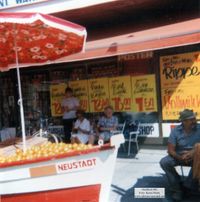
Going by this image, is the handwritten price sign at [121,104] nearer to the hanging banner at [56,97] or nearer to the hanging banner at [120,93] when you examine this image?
the hanging banner at [120,93]

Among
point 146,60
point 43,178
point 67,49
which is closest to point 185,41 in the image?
point 67,49

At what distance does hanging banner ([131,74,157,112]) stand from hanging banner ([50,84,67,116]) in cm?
231

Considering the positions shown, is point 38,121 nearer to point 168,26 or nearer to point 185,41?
point 168,26

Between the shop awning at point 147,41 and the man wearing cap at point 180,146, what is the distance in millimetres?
2007

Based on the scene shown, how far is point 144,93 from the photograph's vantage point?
35.4 ft

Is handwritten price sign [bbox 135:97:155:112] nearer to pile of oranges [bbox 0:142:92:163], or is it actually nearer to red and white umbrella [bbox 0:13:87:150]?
red and white umbrella [bbox 0:13:87:150]

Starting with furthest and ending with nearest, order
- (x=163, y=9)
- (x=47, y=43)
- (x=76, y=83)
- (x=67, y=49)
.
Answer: (x=76, y=83) < (x=163, y=9) < (x=67, y=49) < (x=47, y=43)

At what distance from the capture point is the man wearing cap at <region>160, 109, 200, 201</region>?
21.0 ft

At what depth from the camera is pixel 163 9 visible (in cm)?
1073

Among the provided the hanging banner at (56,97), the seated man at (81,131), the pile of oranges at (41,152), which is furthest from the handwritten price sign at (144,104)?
the pile of oranges at (41,152)

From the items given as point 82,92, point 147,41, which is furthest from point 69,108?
point 147,41

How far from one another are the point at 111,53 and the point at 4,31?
3294 millimetres

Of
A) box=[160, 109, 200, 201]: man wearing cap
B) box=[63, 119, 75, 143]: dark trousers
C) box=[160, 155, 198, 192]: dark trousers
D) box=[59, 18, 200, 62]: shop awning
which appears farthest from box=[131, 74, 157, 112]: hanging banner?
box=[160, 155, 198, 192]: dark trousers

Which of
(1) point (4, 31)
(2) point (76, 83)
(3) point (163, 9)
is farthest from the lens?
(2) point (76, 83)
